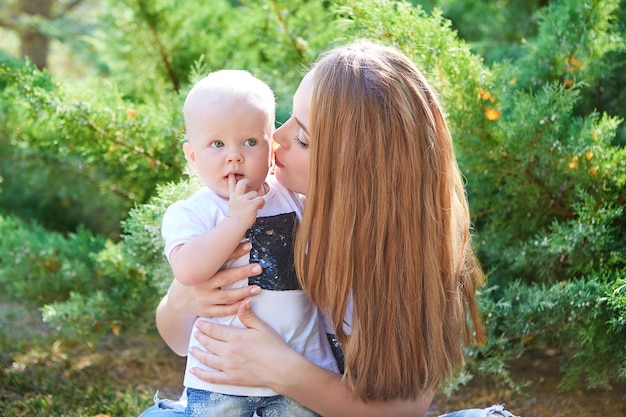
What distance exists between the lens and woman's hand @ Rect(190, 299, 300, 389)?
70.4 inches

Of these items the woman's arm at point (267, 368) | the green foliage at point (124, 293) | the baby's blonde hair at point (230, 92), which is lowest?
the green foliage at point (124, 293)

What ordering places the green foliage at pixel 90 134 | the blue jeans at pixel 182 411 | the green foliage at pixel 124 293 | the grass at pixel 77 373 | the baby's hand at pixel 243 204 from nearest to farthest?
the baby's hand at pixel 243 204 → the blue jeans at pixel 182 411 → the green foliage at pixel 124 293 → the green foliage at pixel 90 134 → the grass at pixel 77 373

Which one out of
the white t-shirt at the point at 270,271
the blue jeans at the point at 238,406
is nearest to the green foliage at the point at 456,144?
the white t-shirt at the point at 270,271

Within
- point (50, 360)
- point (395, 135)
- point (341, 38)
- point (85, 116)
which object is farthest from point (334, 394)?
point (50, 360)

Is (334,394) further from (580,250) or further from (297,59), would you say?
Result: (297,59)

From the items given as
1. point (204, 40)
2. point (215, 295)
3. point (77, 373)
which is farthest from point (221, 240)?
point (204, 40)

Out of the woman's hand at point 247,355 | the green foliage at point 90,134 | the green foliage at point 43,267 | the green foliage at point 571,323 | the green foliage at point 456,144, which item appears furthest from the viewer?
the green foliage at point 43,267

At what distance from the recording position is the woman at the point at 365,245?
5.78ft

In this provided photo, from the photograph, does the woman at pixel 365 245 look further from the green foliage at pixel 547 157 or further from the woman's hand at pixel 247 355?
the green foliage at pixel 547 157

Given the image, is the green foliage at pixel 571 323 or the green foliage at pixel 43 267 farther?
the green foliage at pixel 43 267

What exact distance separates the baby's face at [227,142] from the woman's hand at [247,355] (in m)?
0.31

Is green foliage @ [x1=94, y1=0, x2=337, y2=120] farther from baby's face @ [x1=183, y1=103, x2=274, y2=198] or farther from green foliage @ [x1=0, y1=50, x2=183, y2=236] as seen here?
baby's face @ [x1=183, y1=103, x2=274, y2=198]

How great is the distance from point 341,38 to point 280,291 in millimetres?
1095

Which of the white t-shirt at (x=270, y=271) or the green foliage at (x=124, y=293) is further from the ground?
the white t-shirt at (x=270, y=271)
